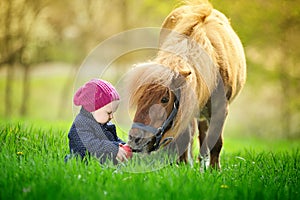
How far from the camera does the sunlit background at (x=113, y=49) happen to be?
13836 millimetres

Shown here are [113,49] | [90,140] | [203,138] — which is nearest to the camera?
[90,140]

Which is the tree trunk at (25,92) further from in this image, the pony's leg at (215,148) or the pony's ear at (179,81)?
the pony's ear at (179,81)

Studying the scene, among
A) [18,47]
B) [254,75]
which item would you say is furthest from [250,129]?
[18,47]

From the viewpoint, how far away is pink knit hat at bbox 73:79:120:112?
153 inches

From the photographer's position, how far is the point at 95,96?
388cm

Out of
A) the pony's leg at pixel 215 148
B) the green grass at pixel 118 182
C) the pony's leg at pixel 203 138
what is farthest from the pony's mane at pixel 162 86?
the pony's leg at pixel 203 138

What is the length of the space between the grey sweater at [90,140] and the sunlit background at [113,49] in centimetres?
797

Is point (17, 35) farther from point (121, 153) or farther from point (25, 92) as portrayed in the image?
point (121, 153)

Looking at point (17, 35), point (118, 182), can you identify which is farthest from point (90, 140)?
point (17, 35)

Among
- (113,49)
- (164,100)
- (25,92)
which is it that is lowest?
(25,92)

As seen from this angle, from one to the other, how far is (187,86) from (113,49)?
14.1 meters

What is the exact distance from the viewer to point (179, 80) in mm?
3854

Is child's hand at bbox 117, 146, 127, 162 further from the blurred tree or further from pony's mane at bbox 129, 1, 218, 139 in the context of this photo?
the blurred tree

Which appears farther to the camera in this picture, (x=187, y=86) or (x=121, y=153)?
(x=187, y=86)
